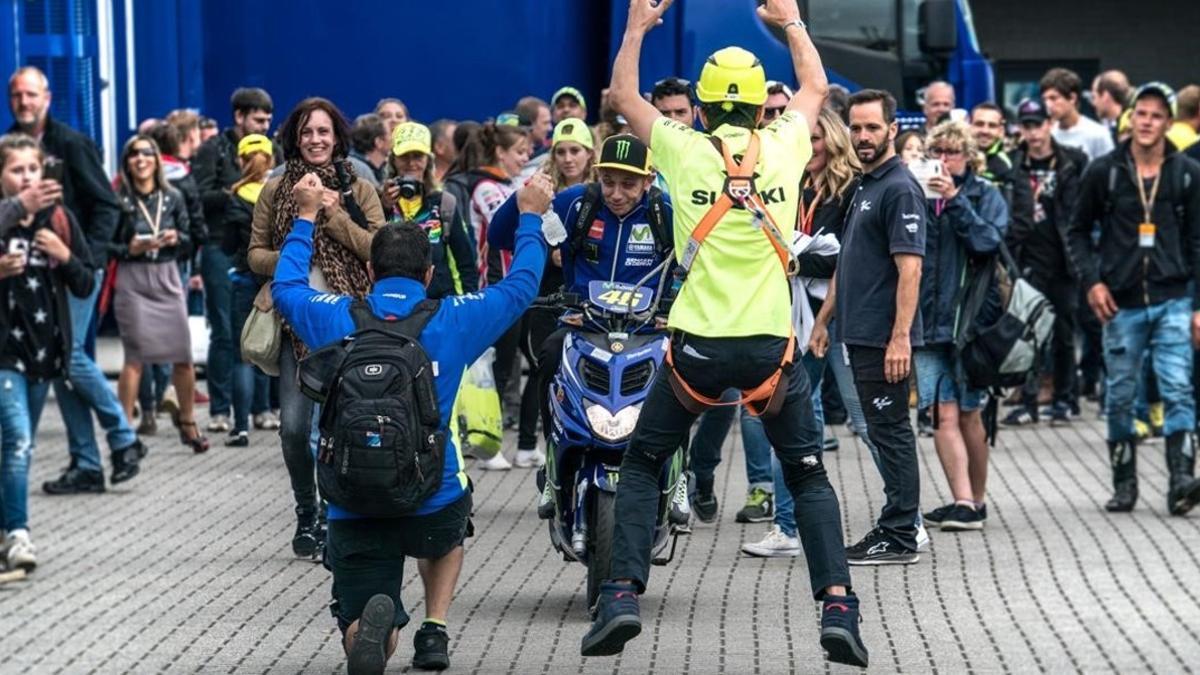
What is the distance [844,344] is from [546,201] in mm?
2618

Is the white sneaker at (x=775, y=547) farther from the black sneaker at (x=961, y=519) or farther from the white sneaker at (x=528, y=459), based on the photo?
the white sneaker at (x=528, y=459)

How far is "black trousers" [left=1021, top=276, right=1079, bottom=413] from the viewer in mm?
16469

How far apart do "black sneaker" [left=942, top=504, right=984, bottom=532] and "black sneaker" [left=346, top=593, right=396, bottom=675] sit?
4.45 metres

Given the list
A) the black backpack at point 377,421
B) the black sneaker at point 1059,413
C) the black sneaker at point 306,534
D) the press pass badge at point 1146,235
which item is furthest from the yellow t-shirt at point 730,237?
the black sneaker at point 1059,413

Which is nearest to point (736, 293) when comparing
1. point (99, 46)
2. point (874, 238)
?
point (874, 238)

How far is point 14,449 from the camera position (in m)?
10.9

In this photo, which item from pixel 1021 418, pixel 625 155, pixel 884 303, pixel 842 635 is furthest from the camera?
pixel 1021 418

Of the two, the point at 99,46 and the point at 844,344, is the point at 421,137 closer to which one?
the point at 844,344

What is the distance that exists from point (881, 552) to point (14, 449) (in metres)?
3.71

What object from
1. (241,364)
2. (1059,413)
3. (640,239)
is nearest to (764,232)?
(640,239)

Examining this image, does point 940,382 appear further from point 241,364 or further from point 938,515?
point 241,364

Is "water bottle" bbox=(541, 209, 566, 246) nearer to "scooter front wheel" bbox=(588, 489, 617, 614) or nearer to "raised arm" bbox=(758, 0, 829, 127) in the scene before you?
"scooter front wheel" bbox=(588, 489, 617, 614)

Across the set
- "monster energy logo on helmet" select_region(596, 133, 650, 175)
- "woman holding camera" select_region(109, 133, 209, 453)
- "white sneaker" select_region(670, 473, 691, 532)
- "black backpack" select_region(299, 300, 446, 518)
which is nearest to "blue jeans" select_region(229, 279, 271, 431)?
"woman holding camera" select_region(109, 133, 209, 453)

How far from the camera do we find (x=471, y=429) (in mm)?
12711
